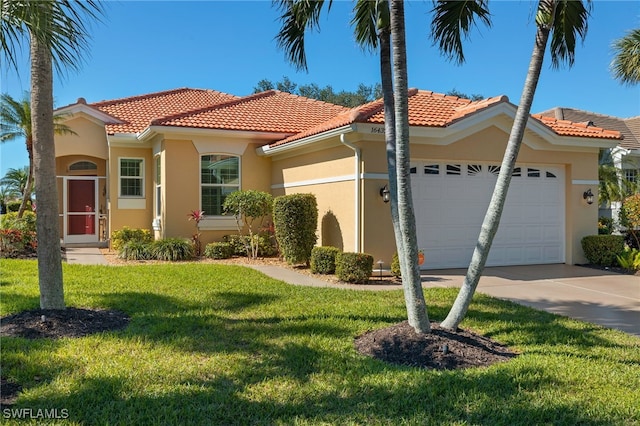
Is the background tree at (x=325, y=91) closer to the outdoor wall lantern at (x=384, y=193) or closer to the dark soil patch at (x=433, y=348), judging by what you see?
the outdoor wall lantern at (x=384, y=193)

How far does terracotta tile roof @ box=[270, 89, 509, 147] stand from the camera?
1133cm

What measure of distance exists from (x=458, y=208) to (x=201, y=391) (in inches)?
378

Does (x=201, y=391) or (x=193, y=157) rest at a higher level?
(x=193, y=157)

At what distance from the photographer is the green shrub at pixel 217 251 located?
14.4 meters

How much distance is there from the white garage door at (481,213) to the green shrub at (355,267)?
2279 millimetres

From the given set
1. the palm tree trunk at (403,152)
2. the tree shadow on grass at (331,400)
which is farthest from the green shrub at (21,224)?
the palm tree trunk at (403,152)

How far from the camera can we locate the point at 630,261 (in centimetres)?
1296

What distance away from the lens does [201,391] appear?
458 cm

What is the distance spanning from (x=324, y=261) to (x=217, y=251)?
4.17 meters

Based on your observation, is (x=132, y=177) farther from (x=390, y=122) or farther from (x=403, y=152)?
(x=403, y=152)

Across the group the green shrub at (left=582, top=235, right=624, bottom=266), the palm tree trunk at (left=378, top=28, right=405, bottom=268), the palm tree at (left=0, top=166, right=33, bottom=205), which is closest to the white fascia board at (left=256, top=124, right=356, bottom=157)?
the palm tree trunk at (left=378, top=28, right=405, bottom=268)

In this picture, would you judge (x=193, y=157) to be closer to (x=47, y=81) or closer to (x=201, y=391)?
(x=47, y=81)

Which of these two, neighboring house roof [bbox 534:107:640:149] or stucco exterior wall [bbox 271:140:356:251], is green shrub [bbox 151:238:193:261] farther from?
neighboring house roof [bbox 534:107:640:149]

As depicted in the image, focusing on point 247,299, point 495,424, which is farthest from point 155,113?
point 495,424
